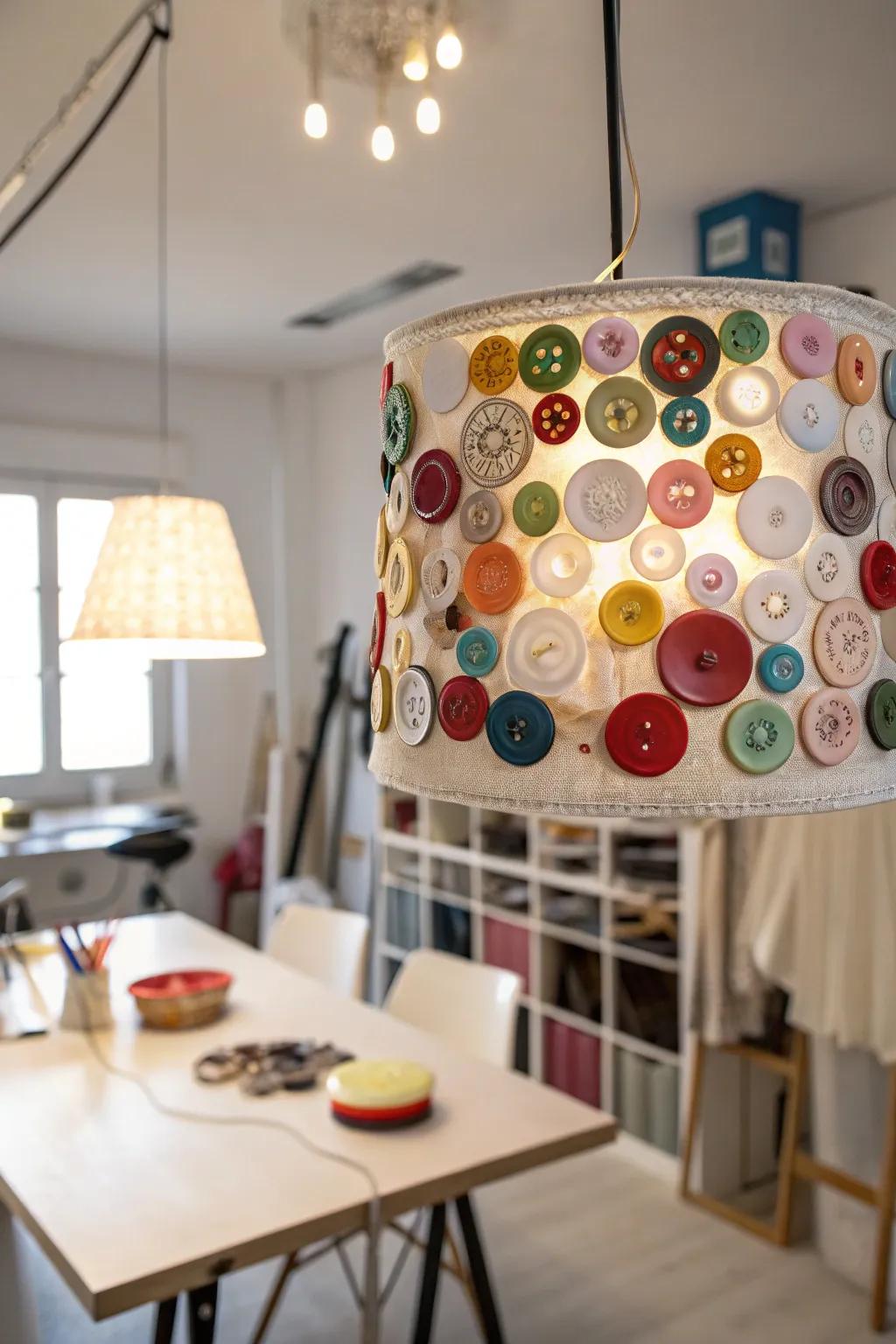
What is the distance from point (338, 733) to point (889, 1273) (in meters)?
3.02

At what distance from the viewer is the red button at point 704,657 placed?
0.67 m

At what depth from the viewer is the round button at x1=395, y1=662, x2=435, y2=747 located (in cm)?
74

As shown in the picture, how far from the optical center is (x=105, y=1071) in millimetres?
2271

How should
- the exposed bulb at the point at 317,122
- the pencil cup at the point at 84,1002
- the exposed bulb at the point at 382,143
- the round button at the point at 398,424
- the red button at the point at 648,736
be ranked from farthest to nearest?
the pencil cup at the point at 84,1002 → the exposed bulb at the point at 382,143 → the exposed bulb at the point at 317,122 → the round button at the point at 398,424 → the red button at the point at 648,736

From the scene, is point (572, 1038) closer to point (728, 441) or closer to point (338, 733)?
point (338, 733)

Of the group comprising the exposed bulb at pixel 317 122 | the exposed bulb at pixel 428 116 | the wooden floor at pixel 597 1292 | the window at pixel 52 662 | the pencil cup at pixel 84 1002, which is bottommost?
the wooden floor at pixel 597 1292

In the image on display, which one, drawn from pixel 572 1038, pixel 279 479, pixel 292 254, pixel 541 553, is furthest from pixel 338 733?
pixel 541 553

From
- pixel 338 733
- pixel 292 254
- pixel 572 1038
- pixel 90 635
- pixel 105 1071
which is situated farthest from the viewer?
pixel 338 733

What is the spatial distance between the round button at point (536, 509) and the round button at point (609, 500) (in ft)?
0.05

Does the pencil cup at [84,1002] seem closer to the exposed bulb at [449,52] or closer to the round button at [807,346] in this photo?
the exposed bulb at [449,52]

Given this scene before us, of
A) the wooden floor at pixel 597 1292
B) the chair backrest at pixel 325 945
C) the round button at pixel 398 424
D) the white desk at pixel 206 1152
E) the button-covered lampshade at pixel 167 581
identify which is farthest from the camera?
the chair backrest at pixel 325 945

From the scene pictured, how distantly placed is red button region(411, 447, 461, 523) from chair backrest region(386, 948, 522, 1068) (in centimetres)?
191

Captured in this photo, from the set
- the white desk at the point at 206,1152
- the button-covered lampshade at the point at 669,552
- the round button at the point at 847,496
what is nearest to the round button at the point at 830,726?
the button-covered lampshade at the point at 669,552

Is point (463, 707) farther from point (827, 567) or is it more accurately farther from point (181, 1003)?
point (181, 1003)
